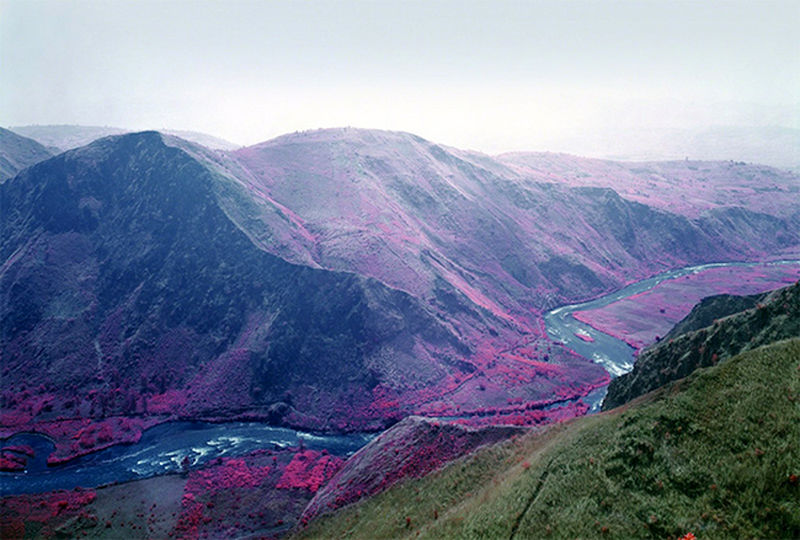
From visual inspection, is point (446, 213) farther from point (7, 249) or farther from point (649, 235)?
point (7, 249)

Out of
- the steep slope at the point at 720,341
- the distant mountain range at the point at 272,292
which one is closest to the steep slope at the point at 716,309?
the steep slope at the point at 720,341

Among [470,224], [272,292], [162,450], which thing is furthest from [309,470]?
[470,224]

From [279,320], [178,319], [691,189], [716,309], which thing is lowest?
[279,320]

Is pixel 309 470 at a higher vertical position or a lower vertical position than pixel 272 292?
lower

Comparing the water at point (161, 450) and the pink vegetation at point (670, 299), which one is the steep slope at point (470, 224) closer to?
the pink vegetation at point (670, 299)

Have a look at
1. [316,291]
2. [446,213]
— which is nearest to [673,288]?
[446,213]

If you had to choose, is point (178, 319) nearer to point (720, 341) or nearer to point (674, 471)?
point (674, 471)

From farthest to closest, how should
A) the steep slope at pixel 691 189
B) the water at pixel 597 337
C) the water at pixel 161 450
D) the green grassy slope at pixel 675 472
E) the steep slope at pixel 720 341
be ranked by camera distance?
the steep slope at pixel 691 189, the water at pixel 597 337, the water at pixel 161 450, the steep slope at pixel 720 341, the green grassy slope at pixel 675 472
